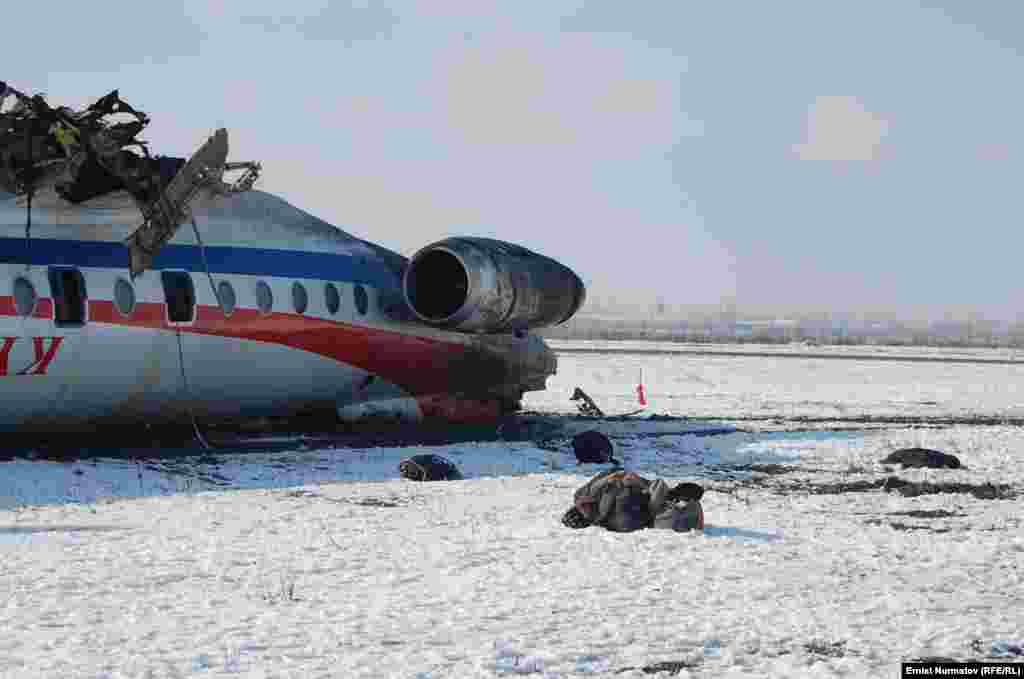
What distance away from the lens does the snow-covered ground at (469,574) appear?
340 inches

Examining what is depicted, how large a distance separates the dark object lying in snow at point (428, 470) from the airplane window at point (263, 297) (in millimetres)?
4483

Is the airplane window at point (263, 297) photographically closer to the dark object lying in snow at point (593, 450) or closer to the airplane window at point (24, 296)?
the airplane window at point (24, 296)

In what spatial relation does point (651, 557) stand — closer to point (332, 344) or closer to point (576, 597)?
point (576, 597)

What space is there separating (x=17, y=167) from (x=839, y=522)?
12055mm

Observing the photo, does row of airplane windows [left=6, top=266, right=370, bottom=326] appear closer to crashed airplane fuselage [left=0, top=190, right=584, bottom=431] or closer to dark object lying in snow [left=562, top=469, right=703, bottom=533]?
crashed airplane fuselage [left=0, top=190, right=584, bottom=431]

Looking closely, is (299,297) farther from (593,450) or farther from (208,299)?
(593,450)

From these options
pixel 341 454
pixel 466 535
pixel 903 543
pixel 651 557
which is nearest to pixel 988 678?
pixel 651 557

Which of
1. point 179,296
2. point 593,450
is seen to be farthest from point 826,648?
point 179,296

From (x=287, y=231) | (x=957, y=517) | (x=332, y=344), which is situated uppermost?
(x=287, y=231)

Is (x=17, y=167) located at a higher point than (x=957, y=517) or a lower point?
higher

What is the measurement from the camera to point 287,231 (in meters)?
22.8

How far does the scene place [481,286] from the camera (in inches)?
930

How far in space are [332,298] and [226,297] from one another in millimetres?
2539

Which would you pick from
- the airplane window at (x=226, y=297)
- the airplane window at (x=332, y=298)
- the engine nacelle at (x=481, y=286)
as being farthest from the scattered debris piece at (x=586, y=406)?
the airplane window at (x=226, y=297)
